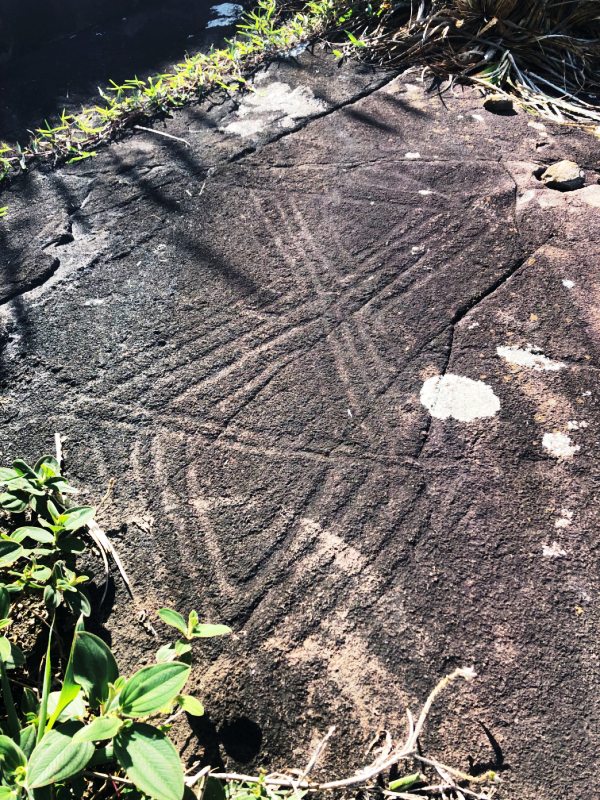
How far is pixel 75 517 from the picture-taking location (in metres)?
1.43

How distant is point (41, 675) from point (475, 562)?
98cm

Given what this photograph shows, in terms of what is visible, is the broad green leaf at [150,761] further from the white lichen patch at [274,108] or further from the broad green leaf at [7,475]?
the white lichen patch at [274,108]

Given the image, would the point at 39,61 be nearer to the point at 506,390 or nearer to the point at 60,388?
the point at 60,388

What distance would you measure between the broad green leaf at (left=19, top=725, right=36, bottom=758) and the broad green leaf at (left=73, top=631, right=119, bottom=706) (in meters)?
0.10

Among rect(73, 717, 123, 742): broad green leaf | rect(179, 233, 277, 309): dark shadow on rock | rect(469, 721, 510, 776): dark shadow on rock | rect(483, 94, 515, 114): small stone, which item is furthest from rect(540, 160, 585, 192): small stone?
rect(73, 717, 123, 742): broad green leaf

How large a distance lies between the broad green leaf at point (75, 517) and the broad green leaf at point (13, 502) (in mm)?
107

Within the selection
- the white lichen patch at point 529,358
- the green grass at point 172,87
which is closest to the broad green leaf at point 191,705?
the white lichen patch at point 529,358

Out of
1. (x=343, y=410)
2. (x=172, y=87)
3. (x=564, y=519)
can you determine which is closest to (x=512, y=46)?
(x=172, y=87)

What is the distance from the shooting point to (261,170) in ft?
8.54

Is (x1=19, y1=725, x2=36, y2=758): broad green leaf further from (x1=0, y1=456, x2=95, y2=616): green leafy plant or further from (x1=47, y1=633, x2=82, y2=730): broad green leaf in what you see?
(x1=0, y1=456, x2=95, y2=616): green leafy plant

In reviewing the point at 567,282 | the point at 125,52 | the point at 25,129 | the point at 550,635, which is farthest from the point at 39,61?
the point at 550,635

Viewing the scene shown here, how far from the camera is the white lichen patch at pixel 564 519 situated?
1.48 meters

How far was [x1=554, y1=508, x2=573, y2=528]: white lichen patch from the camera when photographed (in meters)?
1.48

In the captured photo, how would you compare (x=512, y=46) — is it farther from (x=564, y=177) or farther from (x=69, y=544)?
(x=69, y=544)
